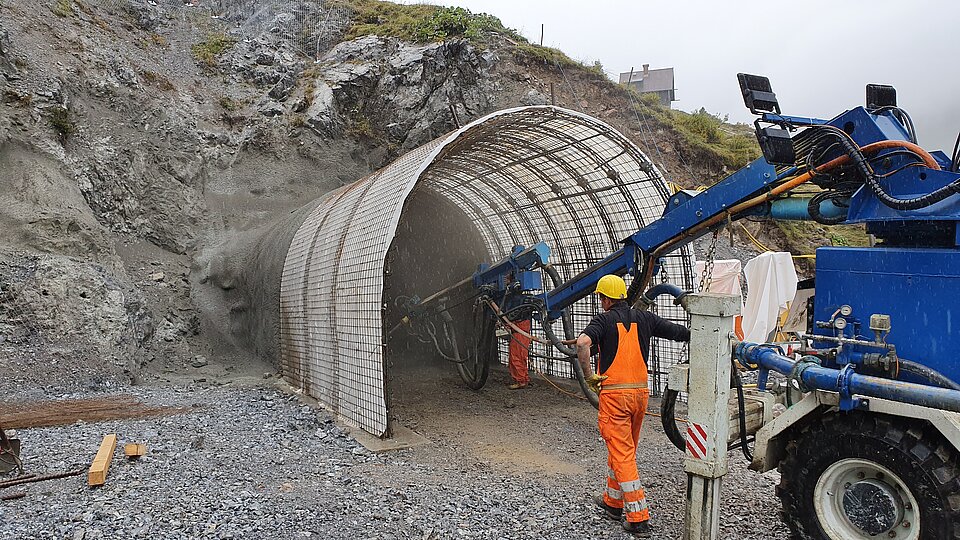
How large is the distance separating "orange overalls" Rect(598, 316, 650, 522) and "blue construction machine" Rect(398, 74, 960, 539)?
9.8 inches

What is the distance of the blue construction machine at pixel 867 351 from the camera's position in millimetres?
3641

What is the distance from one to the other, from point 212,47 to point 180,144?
3959 mm

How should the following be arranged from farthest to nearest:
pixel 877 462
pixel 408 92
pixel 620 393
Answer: pixel 408 92 < pixel 620 393 < pixel 877 462

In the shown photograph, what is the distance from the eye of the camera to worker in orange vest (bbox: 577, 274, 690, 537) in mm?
4605

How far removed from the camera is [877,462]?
3.74m

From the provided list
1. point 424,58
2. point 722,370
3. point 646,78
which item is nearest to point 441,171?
point 424,58

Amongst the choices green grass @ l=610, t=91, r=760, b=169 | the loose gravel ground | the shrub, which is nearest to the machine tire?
the loose gravel ground

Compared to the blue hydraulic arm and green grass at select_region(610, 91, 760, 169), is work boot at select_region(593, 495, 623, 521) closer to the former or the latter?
the blue hydraulic arm

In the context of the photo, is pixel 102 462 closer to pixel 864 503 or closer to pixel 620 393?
pixel 620 393

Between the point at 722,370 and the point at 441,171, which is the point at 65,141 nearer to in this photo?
the point at 441,171

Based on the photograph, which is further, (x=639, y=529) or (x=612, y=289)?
(x=612, y=289)

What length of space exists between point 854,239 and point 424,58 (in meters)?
12.6

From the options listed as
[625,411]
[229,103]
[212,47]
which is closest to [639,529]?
[625,411]

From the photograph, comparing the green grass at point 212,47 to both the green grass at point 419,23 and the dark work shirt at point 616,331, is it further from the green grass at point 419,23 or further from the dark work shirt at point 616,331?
the dark work shirt at point 616,331
